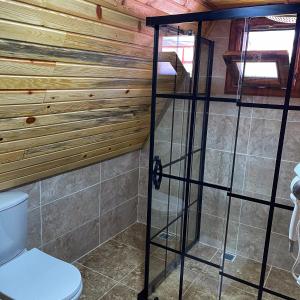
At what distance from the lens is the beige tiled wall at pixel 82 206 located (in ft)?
7.08

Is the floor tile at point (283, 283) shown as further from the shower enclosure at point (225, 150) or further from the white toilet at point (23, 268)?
the white toilet at point (23, 268)

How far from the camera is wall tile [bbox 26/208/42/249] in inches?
82.1

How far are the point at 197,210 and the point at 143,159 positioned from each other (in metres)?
0.83

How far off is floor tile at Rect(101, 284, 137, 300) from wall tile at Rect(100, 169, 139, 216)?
71 cm

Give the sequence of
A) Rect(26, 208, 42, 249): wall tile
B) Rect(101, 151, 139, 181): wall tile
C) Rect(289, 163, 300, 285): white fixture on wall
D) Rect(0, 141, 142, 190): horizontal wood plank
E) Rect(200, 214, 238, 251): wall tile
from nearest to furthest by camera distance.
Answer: Rect(289, 163, 300, 285): white fixture on wall, Rect(0, 141, 142, 190): horizontal wood plank, Rect(26, 208, 42, 249): wall tile, Rect(200, 214, 238, 251): wall tile, Rect(101, 151, 139, 181): wall tile

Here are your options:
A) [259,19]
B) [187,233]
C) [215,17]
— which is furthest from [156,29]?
[187,233]

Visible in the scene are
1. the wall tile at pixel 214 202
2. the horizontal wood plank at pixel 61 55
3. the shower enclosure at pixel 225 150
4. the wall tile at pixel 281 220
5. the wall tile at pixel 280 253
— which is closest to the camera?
the horizontal wood plank at pixel 61 55

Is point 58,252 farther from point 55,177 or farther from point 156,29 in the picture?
point 156,29

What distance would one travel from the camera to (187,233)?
221cm

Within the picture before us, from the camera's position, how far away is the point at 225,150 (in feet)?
8.05

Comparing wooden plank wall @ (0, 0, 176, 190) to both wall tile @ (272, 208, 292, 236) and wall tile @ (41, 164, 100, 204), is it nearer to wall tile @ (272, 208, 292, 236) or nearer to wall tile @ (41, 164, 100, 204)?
wall tile @ (41, 164, 100, 204)

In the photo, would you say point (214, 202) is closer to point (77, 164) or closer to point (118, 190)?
point (118, 190)

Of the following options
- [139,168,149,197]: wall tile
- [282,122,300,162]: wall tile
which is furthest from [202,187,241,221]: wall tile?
[139,168,149,197]: wall tile

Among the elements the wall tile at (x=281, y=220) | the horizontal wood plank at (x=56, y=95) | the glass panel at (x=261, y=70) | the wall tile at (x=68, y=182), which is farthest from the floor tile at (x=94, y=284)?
the glass panel at (x=261, y=70)
